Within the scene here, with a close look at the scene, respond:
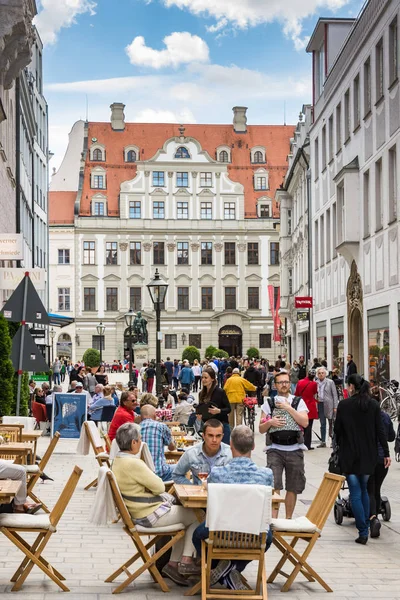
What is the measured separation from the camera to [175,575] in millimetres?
8047

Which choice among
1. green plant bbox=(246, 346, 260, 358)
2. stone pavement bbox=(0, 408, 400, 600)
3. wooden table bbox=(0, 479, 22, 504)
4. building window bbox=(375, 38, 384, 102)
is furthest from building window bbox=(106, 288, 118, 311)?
wooden table bbox=(0, 479, 22, 504)

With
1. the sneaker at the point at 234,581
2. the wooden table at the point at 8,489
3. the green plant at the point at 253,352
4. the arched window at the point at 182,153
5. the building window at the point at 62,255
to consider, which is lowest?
the sneaker at the point at 234,581

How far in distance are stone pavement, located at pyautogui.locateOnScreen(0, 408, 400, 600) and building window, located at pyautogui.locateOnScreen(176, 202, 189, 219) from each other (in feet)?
227

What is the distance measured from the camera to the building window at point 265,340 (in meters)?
81.9

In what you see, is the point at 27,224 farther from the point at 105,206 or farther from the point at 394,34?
the point at 105,206

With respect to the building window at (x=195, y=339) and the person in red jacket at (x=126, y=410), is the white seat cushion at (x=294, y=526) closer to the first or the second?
the person in red jacket at (x=126, y=410)

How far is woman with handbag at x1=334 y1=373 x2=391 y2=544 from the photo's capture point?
10.4m

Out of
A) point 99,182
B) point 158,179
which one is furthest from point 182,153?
point 99,182

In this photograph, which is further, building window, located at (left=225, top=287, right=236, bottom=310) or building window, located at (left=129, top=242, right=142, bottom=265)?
building window, located at (left=225, top=287, right=236, bottom=310)

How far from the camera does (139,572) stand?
7.72 m

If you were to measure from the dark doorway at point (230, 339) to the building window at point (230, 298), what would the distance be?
163 centimetres

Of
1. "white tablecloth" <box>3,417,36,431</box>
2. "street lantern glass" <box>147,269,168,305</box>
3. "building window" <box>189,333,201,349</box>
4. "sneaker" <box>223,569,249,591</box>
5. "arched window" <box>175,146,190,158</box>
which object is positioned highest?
"arched window" <box>175,146,190,158</box>

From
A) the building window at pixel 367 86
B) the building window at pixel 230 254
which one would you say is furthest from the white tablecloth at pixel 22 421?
the building window at pixel 230 254

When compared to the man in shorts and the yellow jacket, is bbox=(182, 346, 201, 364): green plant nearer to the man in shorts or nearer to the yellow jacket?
the yellow jacket
